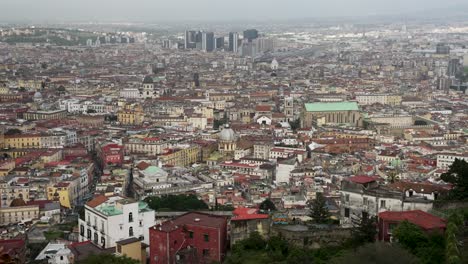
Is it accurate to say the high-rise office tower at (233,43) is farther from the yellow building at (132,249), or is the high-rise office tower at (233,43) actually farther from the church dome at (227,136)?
the yellow building at (132,249)

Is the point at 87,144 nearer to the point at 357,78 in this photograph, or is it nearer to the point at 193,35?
the point at 357,78

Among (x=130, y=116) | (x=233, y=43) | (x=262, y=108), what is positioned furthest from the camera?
(x=233, y=43)

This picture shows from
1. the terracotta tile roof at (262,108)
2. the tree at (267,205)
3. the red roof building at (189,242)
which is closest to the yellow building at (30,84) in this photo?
the terracotta tile roof at (262,108)

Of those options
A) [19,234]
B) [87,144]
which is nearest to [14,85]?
[87,144]

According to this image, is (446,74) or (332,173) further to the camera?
(446,74)

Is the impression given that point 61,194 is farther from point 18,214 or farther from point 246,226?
point 246,226

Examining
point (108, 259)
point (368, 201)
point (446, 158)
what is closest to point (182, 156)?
point (446, 158)
